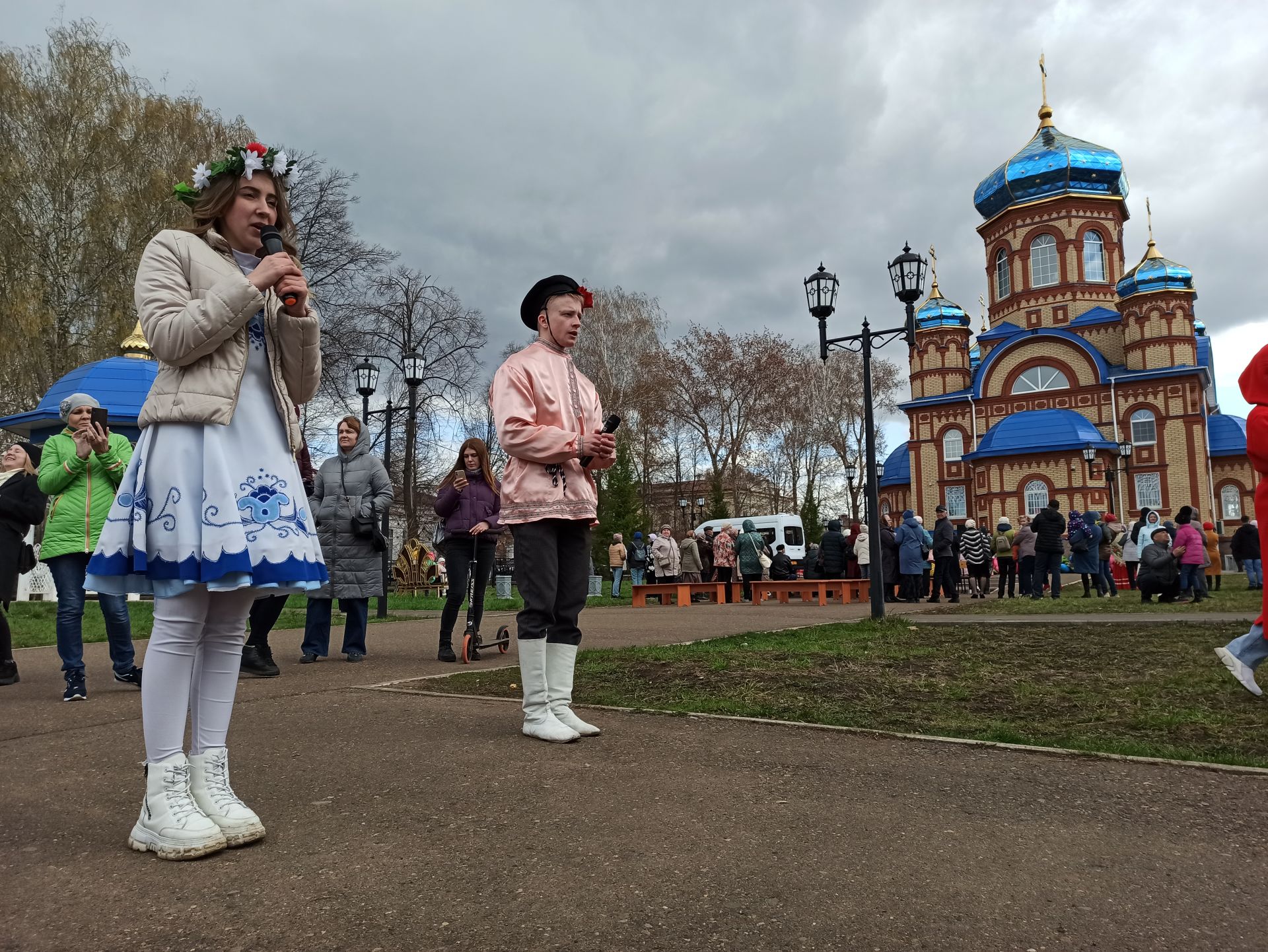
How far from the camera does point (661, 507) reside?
5012 cm

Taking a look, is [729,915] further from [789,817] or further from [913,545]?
[913,545]

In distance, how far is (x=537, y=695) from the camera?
4.33 meters

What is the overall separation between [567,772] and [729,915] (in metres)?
1.45

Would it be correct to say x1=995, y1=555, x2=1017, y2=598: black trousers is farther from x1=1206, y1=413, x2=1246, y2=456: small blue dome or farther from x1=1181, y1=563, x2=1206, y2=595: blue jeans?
x1=1206, y1=413, x2=1246, y2=456: small blue dome

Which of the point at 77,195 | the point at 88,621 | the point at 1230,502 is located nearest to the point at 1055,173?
the point at 1230,502

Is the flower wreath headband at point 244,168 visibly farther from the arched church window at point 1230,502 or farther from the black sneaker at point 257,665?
the arched church window at point 1230,502

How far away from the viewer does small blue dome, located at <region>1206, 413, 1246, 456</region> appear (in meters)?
49.8

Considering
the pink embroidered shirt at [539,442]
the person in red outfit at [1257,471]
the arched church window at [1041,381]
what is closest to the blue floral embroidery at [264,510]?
the pink embroidered shirt at [539,442]

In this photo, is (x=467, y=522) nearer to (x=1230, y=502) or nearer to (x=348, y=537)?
(x=348, y=537)

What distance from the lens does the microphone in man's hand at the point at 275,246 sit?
2.87 m

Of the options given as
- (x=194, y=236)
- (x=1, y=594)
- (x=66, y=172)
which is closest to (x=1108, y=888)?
(x=194, y=236)

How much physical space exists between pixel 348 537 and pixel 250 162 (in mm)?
5325

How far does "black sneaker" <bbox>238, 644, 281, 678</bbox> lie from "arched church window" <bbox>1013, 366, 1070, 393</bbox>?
48.4 meters

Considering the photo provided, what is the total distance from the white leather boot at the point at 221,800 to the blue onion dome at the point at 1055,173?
174 feet
